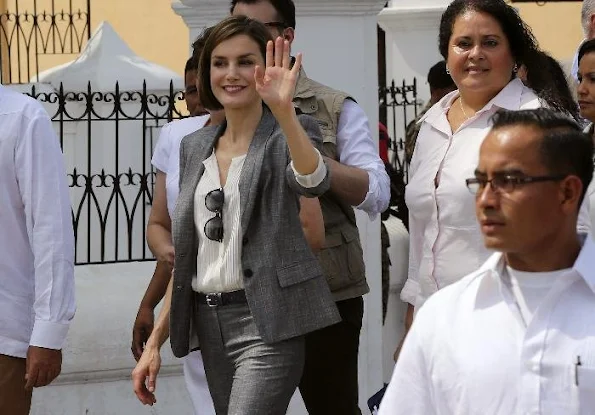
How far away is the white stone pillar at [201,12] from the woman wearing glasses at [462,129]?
191cm

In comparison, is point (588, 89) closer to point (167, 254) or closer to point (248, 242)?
point (248, 242)

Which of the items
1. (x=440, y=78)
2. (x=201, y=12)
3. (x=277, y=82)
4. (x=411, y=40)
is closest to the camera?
(x=277, y=82)

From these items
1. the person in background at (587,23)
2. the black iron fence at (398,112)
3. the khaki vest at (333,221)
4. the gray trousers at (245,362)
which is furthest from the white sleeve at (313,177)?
the black iron fence at (398,112)

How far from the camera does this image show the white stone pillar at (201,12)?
6.73m

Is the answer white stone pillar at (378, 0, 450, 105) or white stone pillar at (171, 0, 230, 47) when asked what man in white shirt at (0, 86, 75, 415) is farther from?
white stone pillar at (378, 0, 450, 105)

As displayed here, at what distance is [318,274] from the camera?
14.8 ft

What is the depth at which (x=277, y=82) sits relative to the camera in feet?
14.2

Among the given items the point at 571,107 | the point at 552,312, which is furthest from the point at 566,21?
the point at 552,312

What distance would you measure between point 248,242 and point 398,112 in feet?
27.9

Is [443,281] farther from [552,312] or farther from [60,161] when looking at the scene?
[552,312]

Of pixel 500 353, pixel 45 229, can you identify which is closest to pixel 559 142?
pixel 500 353

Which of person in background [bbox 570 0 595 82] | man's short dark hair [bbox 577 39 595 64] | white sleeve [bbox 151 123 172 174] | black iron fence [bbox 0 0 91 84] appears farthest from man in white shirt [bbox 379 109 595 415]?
black iron fence [bbox 0 0 91 84]

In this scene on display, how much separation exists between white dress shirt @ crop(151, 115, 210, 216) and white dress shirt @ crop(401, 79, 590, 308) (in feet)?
2.84

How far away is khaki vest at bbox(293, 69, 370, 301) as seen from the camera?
16.5 feet
